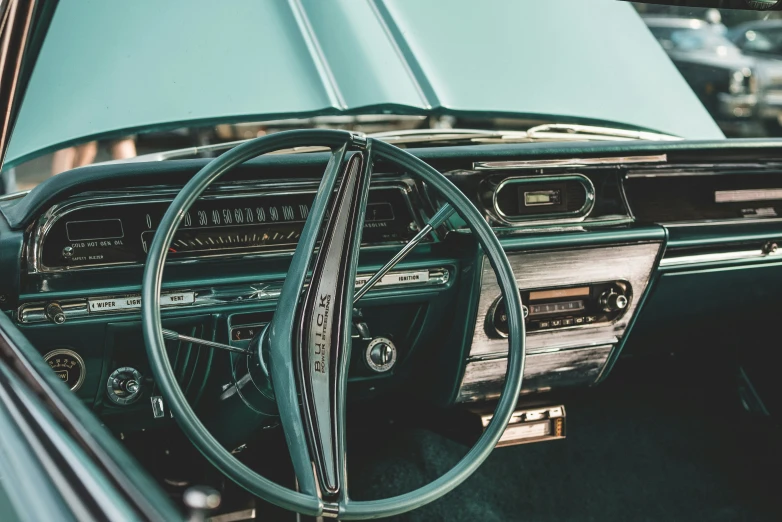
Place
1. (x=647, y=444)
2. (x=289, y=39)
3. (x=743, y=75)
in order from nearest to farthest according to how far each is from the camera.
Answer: (x=289, y=39) → (x=647, y=444) → (x=743, y=75)

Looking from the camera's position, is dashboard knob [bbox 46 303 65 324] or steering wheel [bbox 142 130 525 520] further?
dashboard knob [bbox 46 303 65 324]

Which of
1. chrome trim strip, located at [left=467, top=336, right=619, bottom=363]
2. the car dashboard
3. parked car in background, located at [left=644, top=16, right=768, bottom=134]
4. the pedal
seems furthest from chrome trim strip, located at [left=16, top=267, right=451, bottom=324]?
parked car in background, located at [left=644, top=16, right=768, bottom=134]

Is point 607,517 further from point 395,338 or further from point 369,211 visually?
point 369,211

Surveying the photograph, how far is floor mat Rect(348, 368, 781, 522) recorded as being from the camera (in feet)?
8.27

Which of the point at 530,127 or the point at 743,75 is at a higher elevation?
the point at 743,75

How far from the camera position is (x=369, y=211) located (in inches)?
75.6

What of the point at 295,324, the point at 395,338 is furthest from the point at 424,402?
the point at 295,324

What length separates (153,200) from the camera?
173 centimetres

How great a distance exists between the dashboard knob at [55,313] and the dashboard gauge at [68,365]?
3.3 inches

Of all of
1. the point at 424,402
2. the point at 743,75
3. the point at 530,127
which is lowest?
the point at 424,402

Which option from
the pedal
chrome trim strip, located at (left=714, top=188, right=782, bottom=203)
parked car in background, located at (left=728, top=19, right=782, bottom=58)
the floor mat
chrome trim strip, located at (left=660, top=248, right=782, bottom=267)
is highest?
parked car in background, located at (left=728, top=19, right=782, bottom=58)

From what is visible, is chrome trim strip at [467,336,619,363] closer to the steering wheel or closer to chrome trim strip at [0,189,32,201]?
the steering wheel

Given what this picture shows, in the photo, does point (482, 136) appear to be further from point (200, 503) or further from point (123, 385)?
point (200, 503)

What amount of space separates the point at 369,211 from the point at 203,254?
0.40 meters
